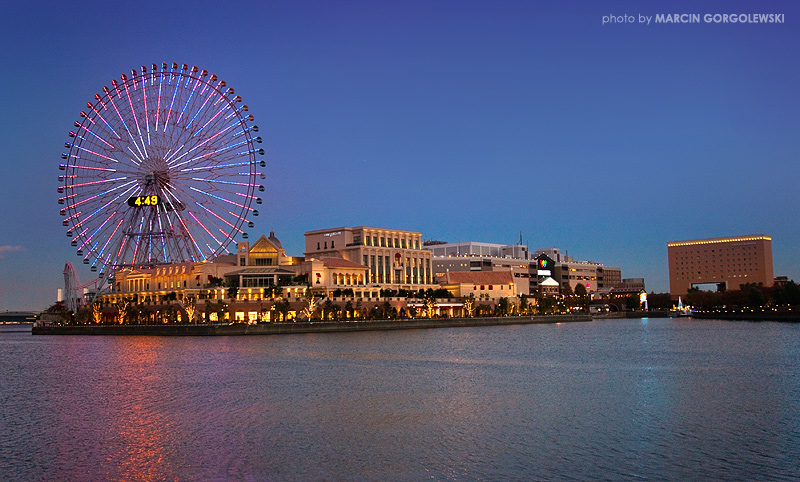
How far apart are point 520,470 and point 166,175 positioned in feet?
208

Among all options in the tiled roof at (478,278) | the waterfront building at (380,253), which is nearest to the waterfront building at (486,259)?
the tiled roof at (478,278)

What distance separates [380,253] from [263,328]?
39126mm

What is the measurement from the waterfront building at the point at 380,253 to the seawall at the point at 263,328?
13.2 m

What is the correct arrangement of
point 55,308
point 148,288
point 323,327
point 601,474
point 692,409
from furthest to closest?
point 55,308, point 148,288, point 323,327, point 692,409, point 601,474

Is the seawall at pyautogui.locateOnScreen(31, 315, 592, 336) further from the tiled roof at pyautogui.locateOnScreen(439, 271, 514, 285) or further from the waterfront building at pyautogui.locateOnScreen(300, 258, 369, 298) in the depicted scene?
the tiled roof at pyautogui.locateOnScreen(439, 271, 514, 285)

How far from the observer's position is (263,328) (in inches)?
3324

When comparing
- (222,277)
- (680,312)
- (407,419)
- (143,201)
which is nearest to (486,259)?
(680,312)

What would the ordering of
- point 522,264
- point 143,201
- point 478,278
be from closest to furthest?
point 143,201 < point 478,278 < point 522,264

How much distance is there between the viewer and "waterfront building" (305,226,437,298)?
118062 millimetres

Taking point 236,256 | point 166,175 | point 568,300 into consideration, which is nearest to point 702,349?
point 166,175

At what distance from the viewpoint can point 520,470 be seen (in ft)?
62.9

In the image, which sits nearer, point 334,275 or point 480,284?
point 334,275

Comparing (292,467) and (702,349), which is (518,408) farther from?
(702,349)

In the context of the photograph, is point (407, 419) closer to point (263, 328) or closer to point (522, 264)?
point (263, 328)
